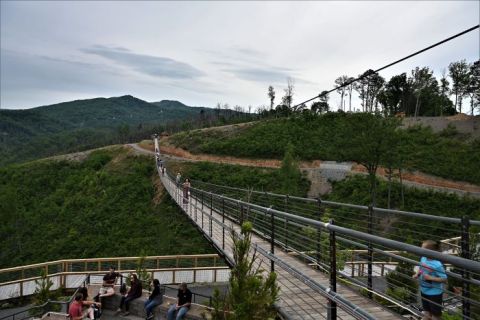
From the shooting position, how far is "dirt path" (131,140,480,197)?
101 feet

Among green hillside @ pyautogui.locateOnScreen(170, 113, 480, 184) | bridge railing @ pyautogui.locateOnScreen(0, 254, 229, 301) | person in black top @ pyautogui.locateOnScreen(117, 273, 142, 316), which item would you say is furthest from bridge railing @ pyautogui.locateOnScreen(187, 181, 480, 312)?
green hillside @ pyautogui.locateOnScreen(170, 113, 480, 184)

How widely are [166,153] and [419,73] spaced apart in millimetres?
39482

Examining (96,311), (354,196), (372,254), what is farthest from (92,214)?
(372,254)

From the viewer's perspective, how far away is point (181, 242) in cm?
2753

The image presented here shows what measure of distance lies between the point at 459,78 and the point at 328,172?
35.0 metres

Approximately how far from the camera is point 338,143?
1262 inches

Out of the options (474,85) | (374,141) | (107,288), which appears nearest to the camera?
(107,288)

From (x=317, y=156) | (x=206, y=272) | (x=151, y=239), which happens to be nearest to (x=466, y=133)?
(x=317, y=156)

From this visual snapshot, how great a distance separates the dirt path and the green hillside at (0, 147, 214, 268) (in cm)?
637

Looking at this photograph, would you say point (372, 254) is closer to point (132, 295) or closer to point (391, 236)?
point (391, 236)

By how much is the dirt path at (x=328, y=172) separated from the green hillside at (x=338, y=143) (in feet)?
2.31

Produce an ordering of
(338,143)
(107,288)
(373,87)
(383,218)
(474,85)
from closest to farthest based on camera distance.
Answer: (107,288) → (383,218) → (338,143) → (474,85) → (373,87)

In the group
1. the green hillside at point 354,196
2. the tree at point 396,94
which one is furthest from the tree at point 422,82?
the green hillside at point 354,196

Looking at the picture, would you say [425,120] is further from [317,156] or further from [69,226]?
[69,226]
